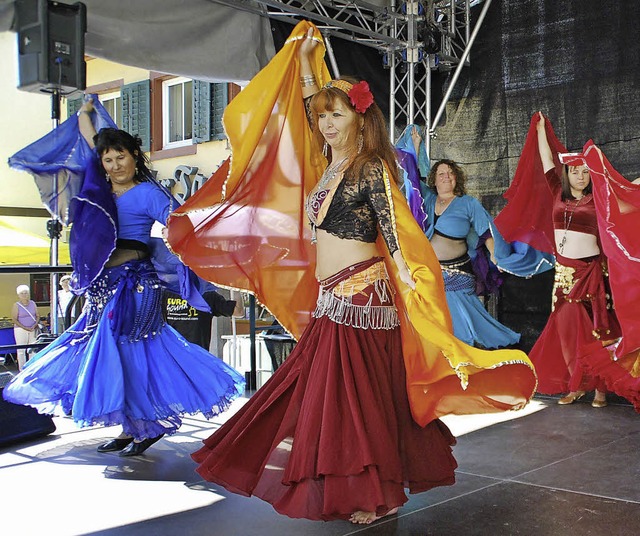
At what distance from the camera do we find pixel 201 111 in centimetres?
1162

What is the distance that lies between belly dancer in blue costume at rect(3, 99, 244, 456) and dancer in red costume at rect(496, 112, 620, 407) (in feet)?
7.74

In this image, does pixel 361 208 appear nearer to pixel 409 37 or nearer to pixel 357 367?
pixel 357 367

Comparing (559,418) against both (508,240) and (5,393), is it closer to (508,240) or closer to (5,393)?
(508,240)

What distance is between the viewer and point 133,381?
371cm

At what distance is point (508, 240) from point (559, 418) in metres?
1.42

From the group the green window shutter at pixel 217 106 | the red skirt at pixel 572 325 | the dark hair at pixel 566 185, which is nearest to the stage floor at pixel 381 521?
the red skirt at pixel 572 325

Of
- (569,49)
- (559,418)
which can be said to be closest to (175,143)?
(569,49)

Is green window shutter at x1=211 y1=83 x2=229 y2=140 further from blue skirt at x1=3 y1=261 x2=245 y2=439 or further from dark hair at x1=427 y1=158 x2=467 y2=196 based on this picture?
blue skirt at x1=3 y1=261 x2=245 y2=439

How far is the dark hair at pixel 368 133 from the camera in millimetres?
2872

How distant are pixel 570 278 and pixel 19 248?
8158mm

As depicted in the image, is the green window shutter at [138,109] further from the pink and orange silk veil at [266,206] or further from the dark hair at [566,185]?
the pink and orange silk veil at [266,206]

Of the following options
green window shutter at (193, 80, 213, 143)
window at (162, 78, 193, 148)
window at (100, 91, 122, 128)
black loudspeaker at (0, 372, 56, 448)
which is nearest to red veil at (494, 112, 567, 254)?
black loudspeaker at (0, 372, 56, 448)

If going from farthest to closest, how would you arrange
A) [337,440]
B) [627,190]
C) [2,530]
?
1. [627,190]
2. [2,530]
3. [337,440]

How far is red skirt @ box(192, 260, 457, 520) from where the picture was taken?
2.56m
